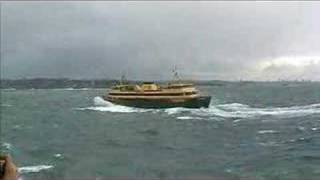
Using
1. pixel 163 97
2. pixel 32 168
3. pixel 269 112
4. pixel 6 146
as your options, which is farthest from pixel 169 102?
pixel 32 168

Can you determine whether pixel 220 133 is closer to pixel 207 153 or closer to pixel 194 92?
pixel 207 153

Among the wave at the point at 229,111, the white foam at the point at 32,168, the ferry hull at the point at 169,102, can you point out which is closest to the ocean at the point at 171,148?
the white foam at the point at 32,168

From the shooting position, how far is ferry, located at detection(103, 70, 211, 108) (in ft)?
252

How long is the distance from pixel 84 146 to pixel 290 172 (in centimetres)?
1608

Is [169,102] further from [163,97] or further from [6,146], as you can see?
[6,146]

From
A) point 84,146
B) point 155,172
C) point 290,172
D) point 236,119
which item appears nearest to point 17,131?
point 84,146

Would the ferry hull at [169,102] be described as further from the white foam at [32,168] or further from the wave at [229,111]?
the white foam at [32,168]

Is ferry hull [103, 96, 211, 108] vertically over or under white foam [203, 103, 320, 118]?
over

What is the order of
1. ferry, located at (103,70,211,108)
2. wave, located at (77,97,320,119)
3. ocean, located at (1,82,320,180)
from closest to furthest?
ocean, located at (1,82,320,180) → wave, located at (77,97,320,119) → ferry, located at (103,70,211,108)

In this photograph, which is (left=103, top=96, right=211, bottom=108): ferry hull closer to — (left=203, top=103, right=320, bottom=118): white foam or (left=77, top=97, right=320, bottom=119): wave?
(left=77, top=97, right=320, bottom=119): wave

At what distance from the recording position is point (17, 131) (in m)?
51.4

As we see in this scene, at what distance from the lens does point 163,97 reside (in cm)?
7844

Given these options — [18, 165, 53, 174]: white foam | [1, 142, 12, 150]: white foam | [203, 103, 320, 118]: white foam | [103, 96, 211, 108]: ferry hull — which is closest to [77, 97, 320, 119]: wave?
[203, 103, 320, 118]: white foam

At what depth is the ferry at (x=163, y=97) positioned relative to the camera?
252 ft
